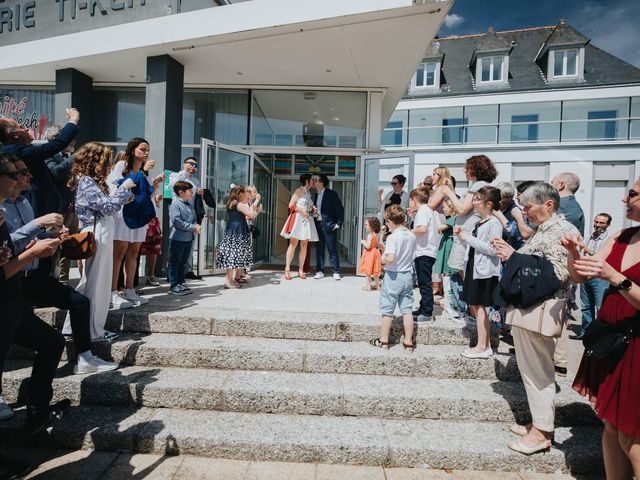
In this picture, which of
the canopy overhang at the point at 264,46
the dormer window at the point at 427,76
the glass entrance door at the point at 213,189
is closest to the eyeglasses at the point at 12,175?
the glass entrance door at the point at 213,189

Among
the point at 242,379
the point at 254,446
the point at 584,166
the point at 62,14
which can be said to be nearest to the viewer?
the point at 254,446

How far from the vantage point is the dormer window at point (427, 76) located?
77.7 feet

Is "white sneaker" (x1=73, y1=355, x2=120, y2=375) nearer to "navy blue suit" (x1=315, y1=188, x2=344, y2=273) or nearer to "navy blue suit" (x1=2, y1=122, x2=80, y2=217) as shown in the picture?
"navy blue suit" (x1=2, y1=122, x2=80, y2=217)

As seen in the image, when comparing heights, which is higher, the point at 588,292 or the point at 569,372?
the point at 588,292

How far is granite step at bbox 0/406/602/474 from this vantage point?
2.72 metres

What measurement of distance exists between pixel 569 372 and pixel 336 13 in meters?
5.54

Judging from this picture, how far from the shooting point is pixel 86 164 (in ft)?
11.8

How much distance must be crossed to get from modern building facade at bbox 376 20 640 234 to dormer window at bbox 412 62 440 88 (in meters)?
0.06

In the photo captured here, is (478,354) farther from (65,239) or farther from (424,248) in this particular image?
(65,239)

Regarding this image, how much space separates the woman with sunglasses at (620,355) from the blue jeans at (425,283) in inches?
76.3

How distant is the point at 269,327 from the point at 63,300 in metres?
1.84

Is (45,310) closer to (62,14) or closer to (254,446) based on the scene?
(254,446)

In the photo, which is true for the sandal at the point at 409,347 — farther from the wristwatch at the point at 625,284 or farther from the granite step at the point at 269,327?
the wristwatch at the point at 625,284

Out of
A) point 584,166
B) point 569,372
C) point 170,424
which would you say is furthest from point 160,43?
point 584,166
